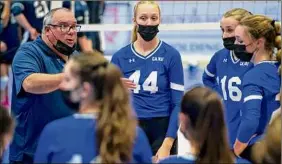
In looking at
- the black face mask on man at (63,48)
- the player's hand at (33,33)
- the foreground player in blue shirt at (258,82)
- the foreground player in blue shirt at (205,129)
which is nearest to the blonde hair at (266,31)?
the foreground player in blue shirt at (258,82)

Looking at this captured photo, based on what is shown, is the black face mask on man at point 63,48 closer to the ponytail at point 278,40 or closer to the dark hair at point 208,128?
the ponytail at point 278,40

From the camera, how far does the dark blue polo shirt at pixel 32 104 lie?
4746 millimetres

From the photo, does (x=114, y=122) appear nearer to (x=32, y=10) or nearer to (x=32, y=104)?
(x=32, y=104)

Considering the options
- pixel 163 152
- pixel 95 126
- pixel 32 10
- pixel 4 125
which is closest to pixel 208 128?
pixel 95 126

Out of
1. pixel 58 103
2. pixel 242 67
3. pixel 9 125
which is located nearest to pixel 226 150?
pixel 9 125

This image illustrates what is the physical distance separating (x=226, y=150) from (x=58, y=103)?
166cm

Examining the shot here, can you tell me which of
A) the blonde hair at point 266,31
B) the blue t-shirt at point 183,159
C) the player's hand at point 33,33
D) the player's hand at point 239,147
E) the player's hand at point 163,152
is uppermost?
the blonde hair at point 266,31

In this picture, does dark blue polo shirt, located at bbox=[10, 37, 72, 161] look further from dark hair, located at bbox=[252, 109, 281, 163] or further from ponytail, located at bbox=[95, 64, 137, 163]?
dark hair, located at bbox=[252, 109, 281, 163]

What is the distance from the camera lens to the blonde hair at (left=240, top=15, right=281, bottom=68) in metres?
4.93

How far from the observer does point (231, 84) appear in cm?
523

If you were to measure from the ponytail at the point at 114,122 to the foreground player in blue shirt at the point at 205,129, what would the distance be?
219 millimetres

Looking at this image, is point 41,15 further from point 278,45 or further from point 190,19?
point 278,45

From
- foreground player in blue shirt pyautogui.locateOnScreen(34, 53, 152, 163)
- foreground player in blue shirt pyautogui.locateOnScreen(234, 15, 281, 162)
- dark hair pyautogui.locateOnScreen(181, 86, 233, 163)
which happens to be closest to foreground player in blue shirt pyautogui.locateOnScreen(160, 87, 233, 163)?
dark hair pyautogui.locateOnScreen(181, 86, 233, 163)

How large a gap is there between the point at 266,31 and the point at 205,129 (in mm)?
1803
